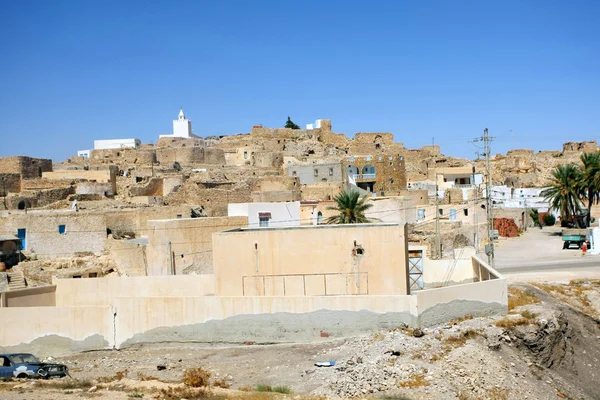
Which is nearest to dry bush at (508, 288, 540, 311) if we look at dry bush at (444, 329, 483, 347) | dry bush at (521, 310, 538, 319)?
dry bush at (521, 310, 538, 319)

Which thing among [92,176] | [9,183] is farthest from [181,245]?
[92,176]

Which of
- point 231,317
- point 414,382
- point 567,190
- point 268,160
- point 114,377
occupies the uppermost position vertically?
point 268,160

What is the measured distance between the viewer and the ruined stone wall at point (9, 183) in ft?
116

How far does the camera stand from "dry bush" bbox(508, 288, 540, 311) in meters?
18.7

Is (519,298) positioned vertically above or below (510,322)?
above

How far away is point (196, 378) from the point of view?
1273 cm

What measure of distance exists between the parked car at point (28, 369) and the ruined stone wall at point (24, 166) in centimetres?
2669

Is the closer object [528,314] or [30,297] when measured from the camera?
[528,314]

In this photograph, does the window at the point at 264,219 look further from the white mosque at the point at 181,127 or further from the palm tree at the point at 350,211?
the white mosque at the point at 181,127

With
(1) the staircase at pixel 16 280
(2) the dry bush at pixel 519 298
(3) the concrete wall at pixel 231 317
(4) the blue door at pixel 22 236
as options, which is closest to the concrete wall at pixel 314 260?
(3) the concrete wall at pixel 231 317

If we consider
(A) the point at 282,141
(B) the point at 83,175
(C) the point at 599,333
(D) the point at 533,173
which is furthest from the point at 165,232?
(D) the point at 533,173

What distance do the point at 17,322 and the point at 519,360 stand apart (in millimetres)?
13608

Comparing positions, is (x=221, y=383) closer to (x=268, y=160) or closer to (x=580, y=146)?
(x=268, y=160)

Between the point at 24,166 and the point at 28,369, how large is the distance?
28.2 m
